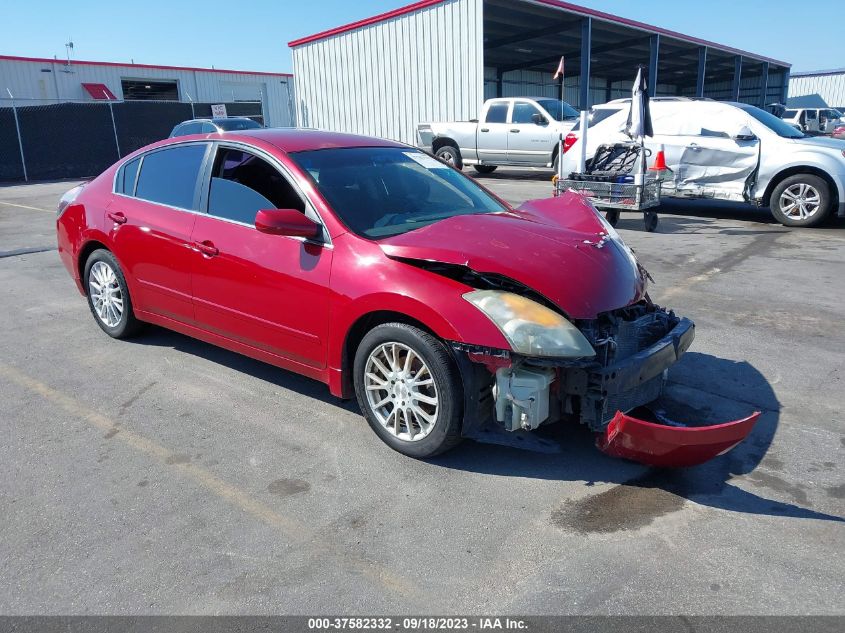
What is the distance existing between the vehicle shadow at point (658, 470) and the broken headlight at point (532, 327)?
0.71 meters

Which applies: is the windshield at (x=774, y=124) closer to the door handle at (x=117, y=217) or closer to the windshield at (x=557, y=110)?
the windshield at (x=557, y=110)

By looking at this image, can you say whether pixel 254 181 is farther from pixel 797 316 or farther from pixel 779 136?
pixel 779 136

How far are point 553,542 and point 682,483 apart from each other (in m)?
0.86

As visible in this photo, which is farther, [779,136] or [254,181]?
[779,136]

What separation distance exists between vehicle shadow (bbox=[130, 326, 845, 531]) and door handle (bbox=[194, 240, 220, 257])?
3.15 feet

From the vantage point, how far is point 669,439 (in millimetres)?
2924

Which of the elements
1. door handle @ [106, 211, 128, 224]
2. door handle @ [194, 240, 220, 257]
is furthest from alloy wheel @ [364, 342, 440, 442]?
door handle @ [106, 211, 128, 224]

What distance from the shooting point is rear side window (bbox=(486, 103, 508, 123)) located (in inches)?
696

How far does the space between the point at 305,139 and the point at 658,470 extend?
9.49ft

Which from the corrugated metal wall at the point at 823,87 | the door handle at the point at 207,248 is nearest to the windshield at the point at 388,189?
the door handle at the point at 207,248

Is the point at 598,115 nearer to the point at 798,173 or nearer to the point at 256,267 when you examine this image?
the point at 798,173

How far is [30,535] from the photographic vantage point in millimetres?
2990

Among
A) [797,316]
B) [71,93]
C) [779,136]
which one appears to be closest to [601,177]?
[779,136]

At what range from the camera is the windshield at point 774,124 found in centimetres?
1069
